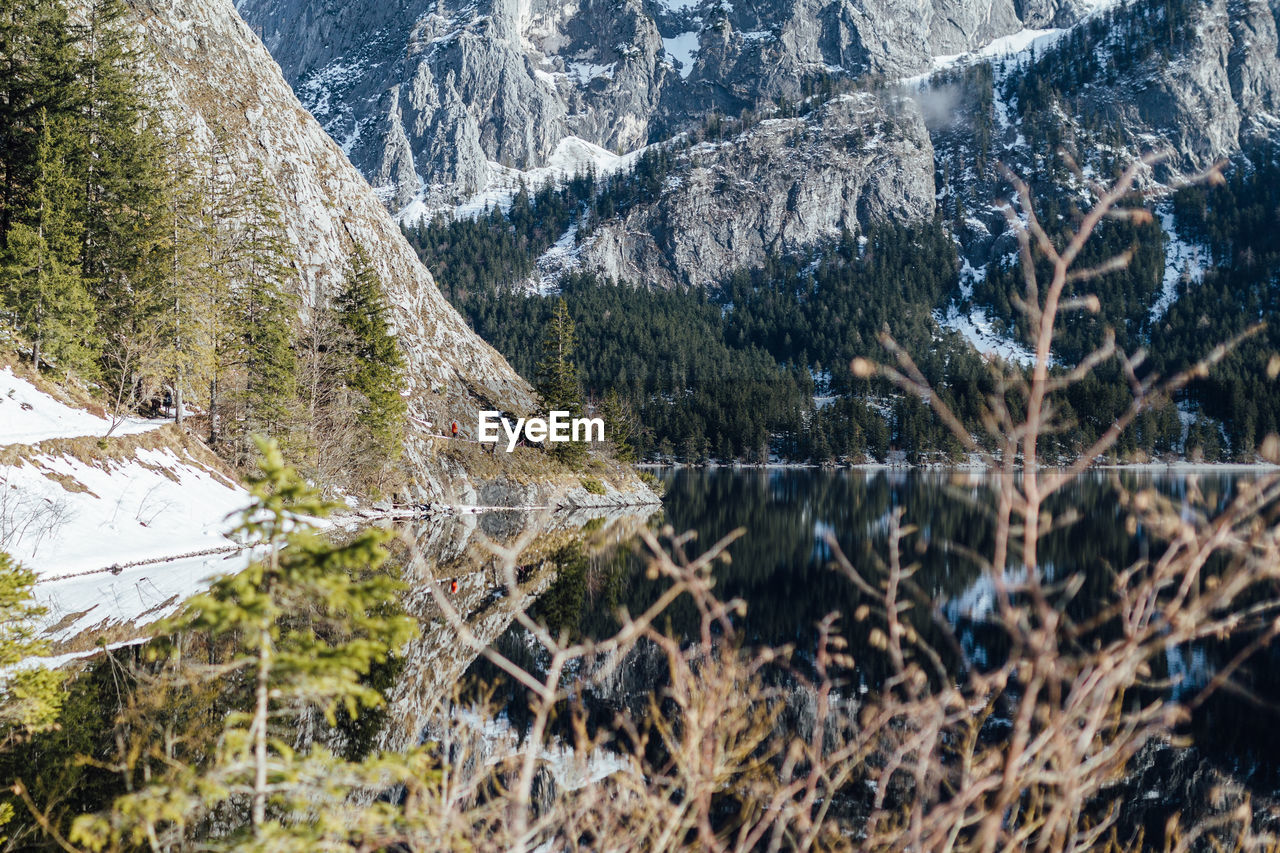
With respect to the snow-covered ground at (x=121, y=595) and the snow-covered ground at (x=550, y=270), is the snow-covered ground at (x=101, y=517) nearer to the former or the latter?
the snow-covered ground at (x=121, y=595)

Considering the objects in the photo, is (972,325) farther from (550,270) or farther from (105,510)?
(105,510)

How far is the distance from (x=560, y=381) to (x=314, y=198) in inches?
928

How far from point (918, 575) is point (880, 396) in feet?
406

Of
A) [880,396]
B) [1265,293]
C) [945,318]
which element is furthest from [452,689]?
[1265,293]

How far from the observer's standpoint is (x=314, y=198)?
59.5 metres

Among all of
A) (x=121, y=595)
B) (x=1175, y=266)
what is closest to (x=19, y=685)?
(x=121, y=595)

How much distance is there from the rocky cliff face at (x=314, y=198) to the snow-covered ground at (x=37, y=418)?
22.3m

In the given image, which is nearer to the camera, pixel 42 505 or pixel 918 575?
pixel 42 505

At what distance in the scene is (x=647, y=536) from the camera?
9.90 feet

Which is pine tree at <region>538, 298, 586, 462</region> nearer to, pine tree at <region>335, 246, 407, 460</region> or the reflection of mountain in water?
the reflection of mountain in water

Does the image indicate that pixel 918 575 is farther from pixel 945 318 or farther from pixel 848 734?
pixel 945 318

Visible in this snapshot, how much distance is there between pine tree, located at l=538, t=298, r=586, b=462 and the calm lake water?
11.6m
